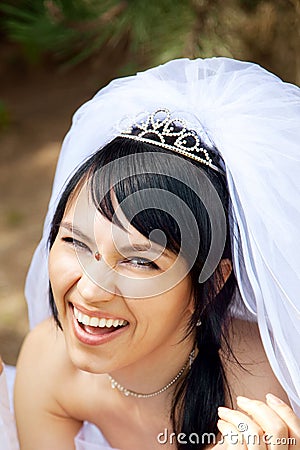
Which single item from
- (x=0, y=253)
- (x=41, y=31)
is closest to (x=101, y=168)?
(x=41, y=31)

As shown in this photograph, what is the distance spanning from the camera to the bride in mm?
1365

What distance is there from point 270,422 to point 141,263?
1.08 feet

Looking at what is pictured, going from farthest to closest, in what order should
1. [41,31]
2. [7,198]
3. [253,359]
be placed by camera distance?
[7,198]
[41,31]
[253,359]

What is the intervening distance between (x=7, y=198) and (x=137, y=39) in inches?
49.1

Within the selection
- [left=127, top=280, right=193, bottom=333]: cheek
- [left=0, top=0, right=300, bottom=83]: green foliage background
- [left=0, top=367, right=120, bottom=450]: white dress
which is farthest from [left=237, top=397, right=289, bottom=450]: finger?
[left=0, top=0, right=300, bottom=83]: green foliage background

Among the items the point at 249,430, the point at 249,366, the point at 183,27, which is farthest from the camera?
the point at 183,27

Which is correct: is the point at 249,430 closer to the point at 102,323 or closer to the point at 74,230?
the point at 102,323

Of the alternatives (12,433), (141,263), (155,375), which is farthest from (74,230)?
(12,433)

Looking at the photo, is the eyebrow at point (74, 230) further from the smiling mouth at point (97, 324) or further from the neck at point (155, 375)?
the neck at point (155, 375)

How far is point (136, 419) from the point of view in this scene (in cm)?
170

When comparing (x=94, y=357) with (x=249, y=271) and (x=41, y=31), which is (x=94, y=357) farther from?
(x=41, y=31)

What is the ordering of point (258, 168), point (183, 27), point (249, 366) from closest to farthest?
point (258, 168)
point (249, 366)
point (183, 27)

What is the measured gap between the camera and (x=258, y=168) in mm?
1395

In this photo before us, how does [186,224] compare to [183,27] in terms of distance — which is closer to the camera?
[186,224]
